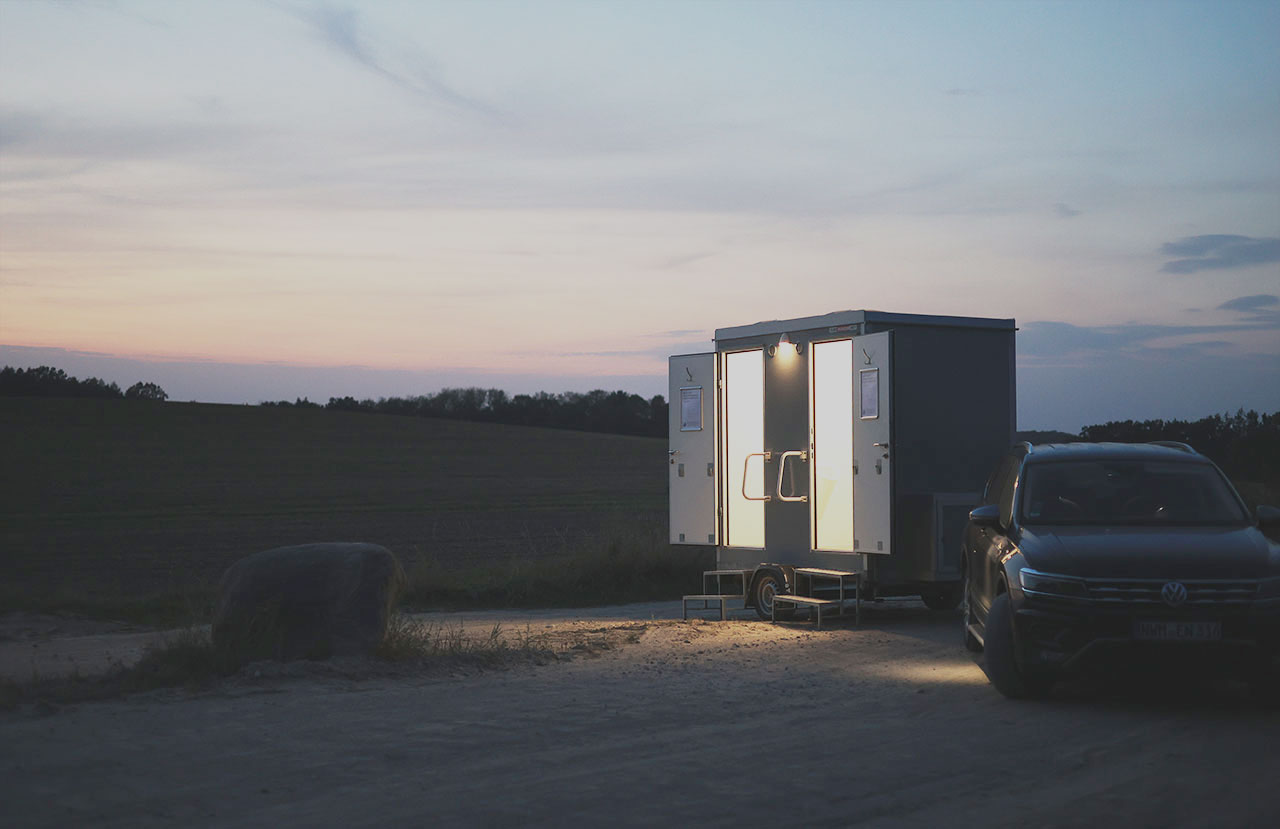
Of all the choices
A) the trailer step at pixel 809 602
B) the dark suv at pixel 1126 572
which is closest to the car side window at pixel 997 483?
the dark suv at pixel 1126 572

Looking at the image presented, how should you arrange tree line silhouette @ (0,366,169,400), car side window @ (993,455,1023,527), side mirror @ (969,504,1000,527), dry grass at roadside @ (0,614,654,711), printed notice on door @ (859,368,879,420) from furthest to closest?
1. tree line silhouette @ (0,366,169,400)
2. printed notice on door @ (859,368,879,420)
3. car side window @ (993,455,1023,527)
4. side mirror @ (969,504,1000,527)
5. dry grass at roadside @ (0,614,654,711)

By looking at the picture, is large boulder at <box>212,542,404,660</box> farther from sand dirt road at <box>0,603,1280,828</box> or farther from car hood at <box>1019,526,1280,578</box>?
car hood at <box>1019,526,1280,578</box>

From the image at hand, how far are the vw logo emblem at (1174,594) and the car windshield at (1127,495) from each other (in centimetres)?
117

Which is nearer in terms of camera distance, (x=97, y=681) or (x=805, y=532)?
(x=97, y=681)

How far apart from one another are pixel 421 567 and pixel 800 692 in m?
11.4

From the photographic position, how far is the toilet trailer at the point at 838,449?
13.2m

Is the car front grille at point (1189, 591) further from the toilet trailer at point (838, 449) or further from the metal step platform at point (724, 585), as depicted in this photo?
the metal step platform at point (724, 585)

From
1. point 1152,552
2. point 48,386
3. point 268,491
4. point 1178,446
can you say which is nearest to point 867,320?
point 1178,446

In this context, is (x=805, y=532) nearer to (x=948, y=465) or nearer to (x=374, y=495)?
(x=948, y=465)

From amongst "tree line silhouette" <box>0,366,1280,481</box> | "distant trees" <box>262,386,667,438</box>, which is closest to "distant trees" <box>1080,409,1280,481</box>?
"tree line silhouette" <box>0,366,1280,481</box>

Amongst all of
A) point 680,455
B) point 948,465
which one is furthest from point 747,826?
point 680,455

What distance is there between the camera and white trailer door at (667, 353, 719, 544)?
49.8ft

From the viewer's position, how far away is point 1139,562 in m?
8.15

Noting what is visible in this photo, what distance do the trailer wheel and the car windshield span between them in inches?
199
